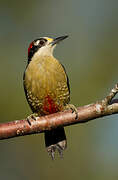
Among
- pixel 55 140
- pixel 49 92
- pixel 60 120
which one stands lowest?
pixel 55 140

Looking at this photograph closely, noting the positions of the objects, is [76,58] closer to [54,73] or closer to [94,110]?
[54,73]

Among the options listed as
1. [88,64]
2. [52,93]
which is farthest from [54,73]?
[88,64]

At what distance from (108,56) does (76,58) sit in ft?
3.40

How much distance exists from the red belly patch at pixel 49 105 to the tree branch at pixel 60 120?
776mm

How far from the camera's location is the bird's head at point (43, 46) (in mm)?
7606

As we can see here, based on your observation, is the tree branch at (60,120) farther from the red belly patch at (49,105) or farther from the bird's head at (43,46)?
the bird's head at (43,46)

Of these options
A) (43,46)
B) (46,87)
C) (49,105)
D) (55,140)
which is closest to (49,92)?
(46,87)

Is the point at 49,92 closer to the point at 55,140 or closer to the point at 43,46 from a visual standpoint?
the point at 55,140

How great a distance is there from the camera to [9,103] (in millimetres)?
11336

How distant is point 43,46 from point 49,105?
1321mm

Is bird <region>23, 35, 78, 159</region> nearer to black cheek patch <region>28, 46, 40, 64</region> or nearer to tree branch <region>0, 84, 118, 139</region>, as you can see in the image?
black cheek patch <region>28, 46, 40, 64</region>

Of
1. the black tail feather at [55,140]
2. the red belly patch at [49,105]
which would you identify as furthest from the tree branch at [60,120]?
the black tail feather at [55,140]

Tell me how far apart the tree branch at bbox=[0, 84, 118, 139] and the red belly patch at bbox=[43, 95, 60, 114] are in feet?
2.55

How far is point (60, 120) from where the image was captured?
598 centimetres
